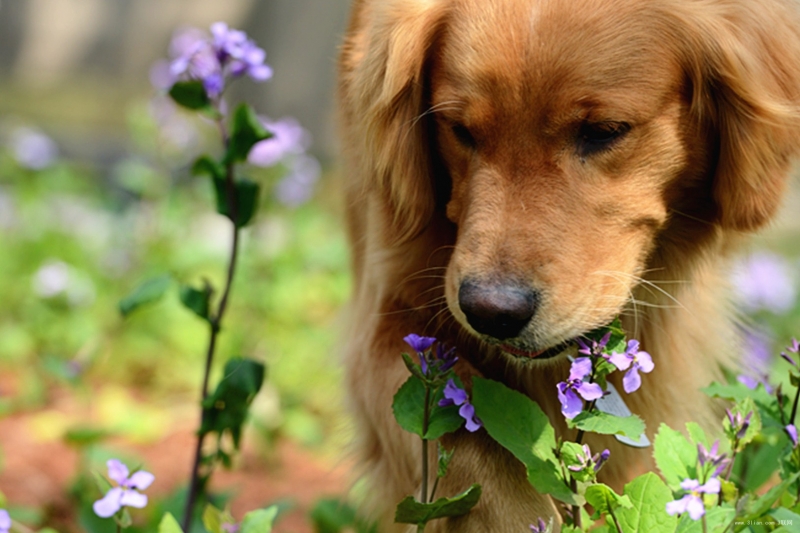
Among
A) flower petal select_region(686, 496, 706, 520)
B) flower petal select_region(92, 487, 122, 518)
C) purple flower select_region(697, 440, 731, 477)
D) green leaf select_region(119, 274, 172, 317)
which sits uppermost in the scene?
flower petal select_region(686, 496, 706, 520)

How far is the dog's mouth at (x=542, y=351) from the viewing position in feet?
6.75

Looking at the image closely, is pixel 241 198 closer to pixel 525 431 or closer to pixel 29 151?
pixel 525 431

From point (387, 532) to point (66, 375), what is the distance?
107 centimetres

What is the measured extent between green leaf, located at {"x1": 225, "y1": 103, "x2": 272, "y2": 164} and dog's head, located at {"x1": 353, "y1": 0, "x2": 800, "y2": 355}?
30 centimetres

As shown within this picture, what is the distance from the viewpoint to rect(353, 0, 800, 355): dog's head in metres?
1.99

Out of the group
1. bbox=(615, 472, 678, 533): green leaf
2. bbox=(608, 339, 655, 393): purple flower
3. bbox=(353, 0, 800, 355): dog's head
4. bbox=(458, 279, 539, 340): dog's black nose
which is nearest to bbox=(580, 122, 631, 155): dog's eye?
bbox=(353, 0, 800, 355): dog's head

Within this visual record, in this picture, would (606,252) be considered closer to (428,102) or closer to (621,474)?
(428,102)

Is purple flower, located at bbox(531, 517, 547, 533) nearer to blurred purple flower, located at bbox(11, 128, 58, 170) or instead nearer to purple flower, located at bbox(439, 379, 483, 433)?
purple flower, located at bbox(439, 379, 483, 433)

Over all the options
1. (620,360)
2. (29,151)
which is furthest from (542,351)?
(29,151)

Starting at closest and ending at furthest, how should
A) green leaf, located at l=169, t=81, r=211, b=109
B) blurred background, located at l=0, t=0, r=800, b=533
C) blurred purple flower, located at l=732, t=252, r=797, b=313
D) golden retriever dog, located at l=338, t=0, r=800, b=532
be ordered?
golden retriever dog, located at l=338, t=0, r=800, b=532, green leaf, located at l=169, t=81, r=211, b=109, blurred background, located at l=0, t=0, r=800, b=533, blurred purple flower, located at l=732, t=252, r=797, b=313

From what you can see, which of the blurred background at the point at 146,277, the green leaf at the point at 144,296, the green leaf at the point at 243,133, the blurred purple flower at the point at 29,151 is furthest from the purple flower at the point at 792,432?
the blurred purple flower at the point at 29,151

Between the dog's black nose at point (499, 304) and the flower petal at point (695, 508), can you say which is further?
the dog's black nose at point (499, 304)

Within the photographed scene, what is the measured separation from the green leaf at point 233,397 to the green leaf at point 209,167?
0.46 meters

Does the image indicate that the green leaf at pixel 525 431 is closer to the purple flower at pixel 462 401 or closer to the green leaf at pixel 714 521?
the purple flower at pixel 462 401
